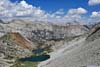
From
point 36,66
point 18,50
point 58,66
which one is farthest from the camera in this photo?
point 18,50

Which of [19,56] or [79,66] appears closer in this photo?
[79,66]

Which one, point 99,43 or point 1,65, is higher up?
point 99,43

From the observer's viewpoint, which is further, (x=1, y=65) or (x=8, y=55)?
(x=8, y=55)

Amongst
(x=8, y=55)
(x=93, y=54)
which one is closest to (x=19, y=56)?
(x=8, y=55)

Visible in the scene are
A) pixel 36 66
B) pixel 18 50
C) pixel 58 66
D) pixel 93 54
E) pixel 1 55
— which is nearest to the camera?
pixel 93 54

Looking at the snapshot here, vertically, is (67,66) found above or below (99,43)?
below

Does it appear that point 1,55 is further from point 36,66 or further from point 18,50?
point 36,66

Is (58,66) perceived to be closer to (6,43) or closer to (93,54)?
(93,54)

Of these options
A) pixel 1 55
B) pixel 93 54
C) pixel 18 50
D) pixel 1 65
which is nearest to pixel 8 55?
pixel 1 55

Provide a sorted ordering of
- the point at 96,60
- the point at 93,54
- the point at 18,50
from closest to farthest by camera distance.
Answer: the point at 96,60
the point at 93,54
the point at 18,50
